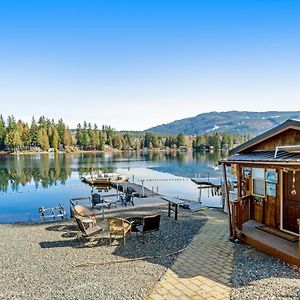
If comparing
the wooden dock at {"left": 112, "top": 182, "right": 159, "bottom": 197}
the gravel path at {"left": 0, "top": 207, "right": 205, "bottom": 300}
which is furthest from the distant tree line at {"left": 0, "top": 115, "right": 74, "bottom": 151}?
the gravel path at {"left": 0, "top": 207, "right": 205, "bottom": 300}

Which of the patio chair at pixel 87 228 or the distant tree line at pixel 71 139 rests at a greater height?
the distant tree line at pixel 71 139

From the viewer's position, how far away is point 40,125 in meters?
115

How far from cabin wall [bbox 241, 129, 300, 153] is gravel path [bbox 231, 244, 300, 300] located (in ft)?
11.2

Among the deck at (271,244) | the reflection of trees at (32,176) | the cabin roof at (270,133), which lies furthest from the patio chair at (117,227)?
the reflection of trees at (32,176)

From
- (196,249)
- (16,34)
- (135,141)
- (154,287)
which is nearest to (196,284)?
(154,287)

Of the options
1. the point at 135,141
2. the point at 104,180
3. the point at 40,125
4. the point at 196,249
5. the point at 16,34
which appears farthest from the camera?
the point at 135,141

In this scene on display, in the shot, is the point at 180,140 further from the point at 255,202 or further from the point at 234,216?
the point at 234,216

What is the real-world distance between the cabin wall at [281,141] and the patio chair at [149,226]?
166 inches

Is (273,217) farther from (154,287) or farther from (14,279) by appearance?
(14,279)

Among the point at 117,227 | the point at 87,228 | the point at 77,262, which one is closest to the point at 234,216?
the point at 117,227

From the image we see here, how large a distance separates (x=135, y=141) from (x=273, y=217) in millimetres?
152845

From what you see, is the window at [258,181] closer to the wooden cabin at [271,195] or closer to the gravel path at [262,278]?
the wooden cabin at [271,195]

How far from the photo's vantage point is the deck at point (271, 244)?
277 inches

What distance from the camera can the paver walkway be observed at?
5707mm
